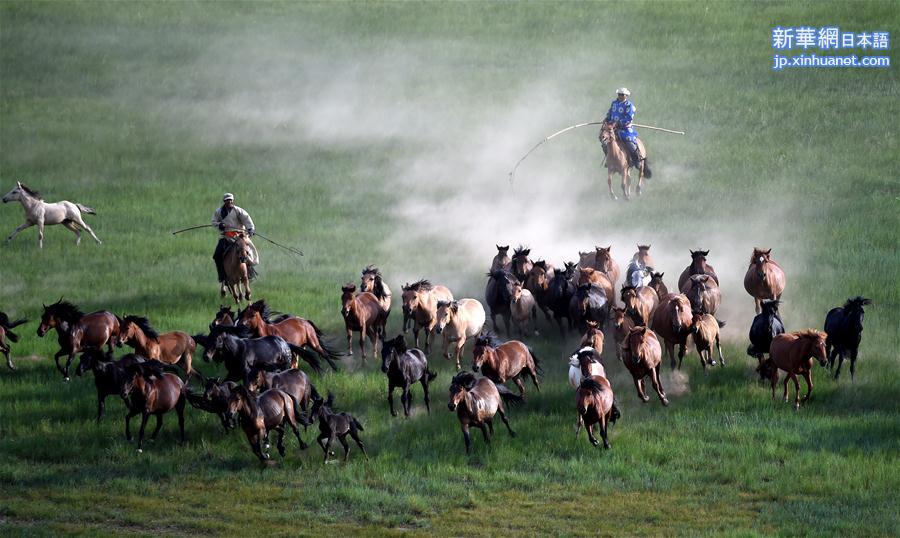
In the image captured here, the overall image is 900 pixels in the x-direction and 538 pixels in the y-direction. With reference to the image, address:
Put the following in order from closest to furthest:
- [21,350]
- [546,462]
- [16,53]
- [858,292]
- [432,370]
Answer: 1. [546,462]
2. [432,370]
3. [21,350]
4. [858,292]
5. [16,53]

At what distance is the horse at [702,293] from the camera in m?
24.6

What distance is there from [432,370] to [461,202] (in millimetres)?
16178

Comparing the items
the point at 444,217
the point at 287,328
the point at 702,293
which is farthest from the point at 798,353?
the point at 444,217

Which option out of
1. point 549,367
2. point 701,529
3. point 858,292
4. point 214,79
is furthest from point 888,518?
point 214,79

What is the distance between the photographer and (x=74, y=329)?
2400 cm

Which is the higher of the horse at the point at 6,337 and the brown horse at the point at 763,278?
the brown horse at the point at 763,278

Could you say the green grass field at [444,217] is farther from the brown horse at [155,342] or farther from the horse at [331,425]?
the brown horse at [155,342]

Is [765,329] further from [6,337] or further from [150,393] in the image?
[6,337]

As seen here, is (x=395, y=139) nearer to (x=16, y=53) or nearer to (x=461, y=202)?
(x=461, y=202)

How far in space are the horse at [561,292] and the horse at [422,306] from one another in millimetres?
2090

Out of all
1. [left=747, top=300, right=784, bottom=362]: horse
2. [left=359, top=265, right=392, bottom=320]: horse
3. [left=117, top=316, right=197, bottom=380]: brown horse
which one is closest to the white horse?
[left=359, top=265, right=392, bottom=320]: horse

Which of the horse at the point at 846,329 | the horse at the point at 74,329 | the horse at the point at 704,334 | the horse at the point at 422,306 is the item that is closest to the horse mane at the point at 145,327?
the horse at the point at 74,329

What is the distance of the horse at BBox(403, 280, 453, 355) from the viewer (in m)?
24.6

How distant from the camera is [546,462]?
2031 cm
